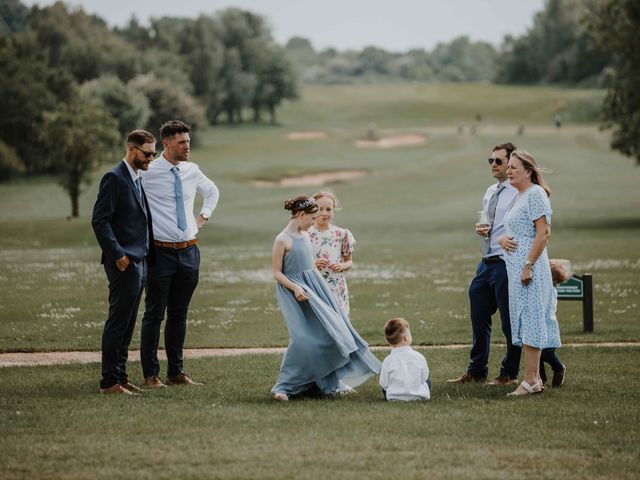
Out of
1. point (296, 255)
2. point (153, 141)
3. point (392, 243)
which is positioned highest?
point (153, 141)

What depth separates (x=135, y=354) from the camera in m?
13.9

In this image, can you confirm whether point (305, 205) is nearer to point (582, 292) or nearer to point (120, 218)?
point (120, 218)

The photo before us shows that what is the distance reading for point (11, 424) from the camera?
8.62m

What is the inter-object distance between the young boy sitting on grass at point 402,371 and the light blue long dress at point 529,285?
114 centimetres

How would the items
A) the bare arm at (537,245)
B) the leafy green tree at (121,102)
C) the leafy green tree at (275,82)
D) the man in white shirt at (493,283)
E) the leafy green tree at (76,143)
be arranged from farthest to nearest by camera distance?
the leafy green tree at (275,82) < the leafy green tree at (121,102) < the leafy green tree at (76,143) < the man in white shirt at (493,283) < the bare arm at (537,245)

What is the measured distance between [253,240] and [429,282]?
46.9 feet

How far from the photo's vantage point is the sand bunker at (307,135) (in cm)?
8289

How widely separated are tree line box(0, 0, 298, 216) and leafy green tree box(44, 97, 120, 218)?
0.14ft

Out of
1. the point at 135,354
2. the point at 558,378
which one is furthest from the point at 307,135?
the point at 558,378

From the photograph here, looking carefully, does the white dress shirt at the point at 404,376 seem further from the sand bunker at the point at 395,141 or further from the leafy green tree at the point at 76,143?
the sand bunker at the point at 395,141

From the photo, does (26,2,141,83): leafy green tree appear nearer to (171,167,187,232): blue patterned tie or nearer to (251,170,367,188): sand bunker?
(251,170,367,188): sand bunker

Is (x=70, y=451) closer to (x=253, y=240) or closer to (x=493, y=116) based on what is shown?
(x=253, y=240)

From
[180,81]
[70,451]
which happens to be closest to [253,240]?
[70,451]

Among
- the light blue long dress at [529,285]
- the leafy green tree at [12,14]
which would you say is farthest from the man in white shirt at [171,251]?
the leafy green tree at [12,14]
